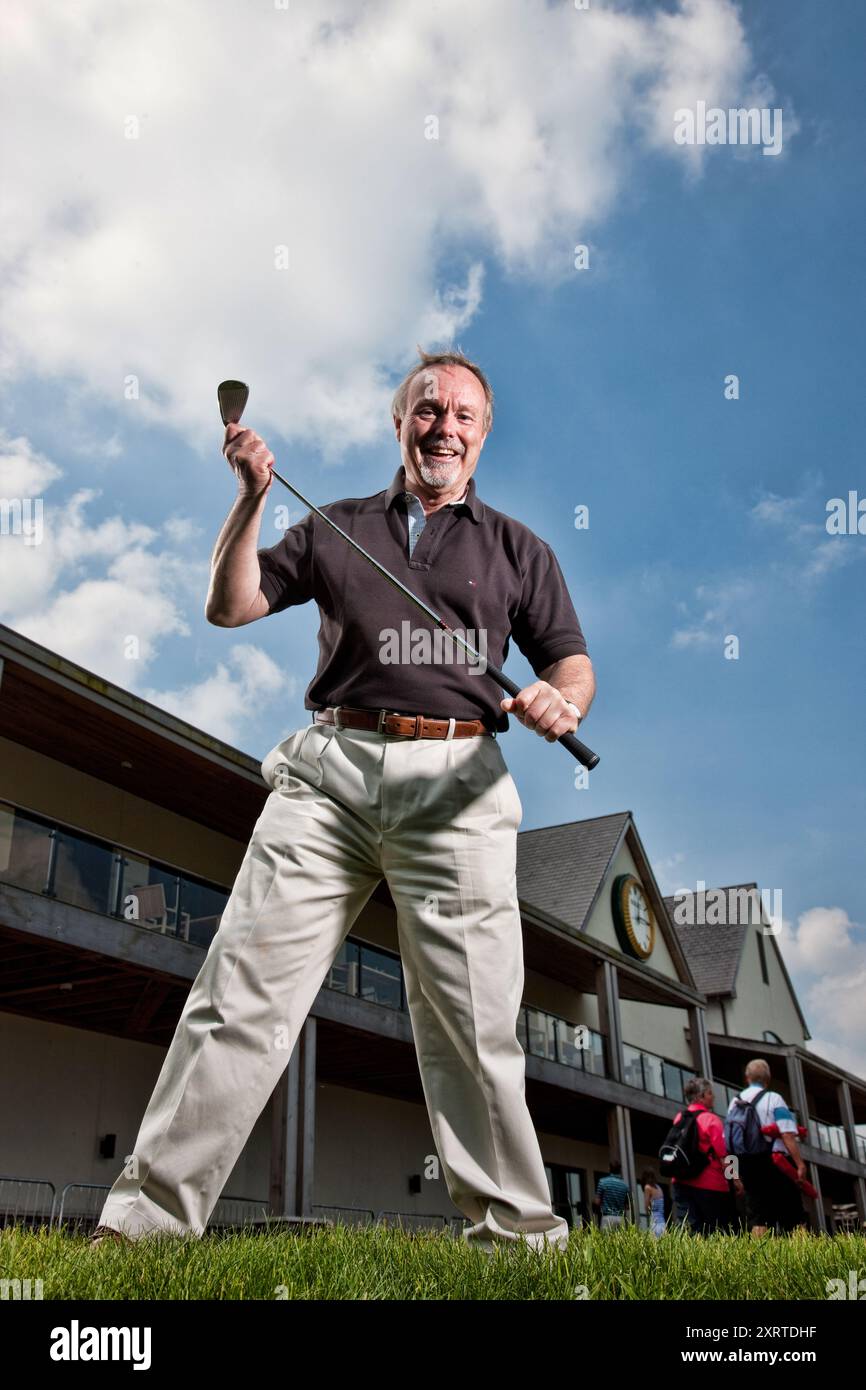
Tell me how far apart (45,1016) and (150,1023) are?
128 centimetres

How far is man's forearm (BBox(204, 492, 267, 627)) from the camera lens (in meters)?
2.89

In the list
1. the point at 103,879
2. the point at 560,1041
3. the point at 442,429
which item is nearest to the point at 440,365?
the point at 442,429

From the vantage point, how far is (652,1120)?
941 inches

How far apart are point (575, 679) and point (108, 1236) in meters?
1.73

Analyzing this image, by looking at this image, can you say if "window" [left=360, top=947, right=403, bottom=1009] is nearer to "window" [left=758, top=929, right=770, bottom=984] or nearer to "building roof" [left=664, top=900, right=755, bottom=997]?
"building roof" [left=664, top=900, right=755, bottom=997]

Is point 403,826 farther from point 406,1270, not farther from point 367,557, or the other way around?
point 406,1270

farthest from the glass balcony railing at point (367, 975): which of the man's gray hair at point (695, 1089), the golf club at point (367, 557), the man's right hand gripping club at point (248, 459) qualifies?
the man's right hand gripping club at point (248, 459)

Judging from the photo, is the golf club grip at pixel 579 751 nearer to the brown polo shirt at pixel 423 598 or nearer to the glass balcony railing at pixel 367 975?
the brown polo shirt at pixel 423 598

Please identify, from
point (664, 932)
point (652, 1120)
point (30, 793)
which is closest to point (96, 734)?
point (30, 793)

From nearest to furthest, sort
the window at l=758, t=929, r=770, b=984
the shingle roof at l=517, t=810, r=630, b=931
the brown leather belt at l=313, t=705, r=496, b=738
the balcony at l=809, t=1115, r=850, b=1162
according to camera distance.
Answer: the brown leather belt at l=313, t=705, r=496, b=738
the shingle roof at l=517, t=810, r=630, b=931
the balcony at l=809, t=1115, r=850, b=1162
the window at l=758, t=929, r=770, b=984

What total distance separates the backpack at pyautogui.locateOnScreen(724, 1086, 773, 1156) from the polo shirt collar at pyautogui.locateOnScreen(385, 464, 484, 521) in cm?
617

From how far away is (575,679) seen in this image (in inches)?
123

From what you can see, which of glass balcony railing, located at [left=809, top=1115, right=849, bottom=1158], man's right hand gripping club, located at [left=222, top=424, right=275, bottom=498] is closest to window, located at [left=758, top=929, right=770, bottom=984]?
glass balcony railing, located at [left=809, top=1115, right=849, bottom=1158]
